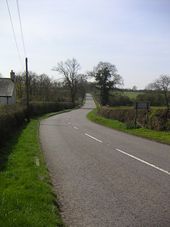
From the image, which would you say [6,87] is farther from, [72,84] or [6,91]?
[72,84]

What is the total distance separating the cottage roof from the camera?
71.0m

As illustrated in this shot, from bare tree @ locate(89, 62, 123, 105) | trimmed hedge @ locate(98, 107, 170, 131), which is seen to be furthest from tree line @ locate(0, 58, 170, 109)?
trimmed hedge @ locate(98, 107, 170, 131)

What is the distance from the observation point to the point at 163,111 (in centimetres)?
2930

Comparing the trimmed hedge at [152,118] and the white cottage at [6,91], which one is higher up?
the white cottage at [6,91]

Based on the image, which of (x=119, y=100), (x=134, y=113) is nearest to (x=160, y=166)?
(x=134, y=113)

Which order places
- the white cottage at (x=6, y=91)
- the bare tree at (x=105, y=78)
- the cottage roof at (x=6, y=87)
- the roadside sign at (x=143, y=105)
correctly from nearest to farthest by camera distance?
the roadside sign at (x=143, y=105)
the white cottage at (x=6, y=91)
the cottage roof at (x=6, y=87)
the bare tree at (x=105, y=78)

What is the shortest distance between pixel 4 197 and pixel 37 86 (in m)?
104

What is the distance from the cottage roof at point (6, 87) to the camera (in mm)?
71000

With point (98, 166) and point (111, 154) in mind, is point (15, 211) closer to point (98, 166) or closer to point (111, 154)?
point (98, 166)

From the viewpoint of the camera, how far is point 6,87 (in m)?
73.2

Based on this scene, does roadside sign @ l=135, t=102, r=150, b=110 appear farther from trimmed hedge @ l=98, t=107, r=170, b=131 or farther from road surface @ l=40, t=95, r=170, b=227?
road surface @ l=40, t=95, r=170, b=227

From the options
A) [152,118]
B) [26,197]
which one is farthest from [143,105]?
[26,197]

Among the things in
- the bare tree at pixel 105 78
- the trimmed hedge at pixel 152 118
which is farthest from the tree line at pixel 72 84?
the trimmed hedge at pixel 152 118

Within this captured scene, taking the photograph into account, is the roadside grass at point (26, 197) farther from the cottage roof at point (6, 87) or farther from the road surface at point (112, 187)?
the cottage roof at point (6, 87)
